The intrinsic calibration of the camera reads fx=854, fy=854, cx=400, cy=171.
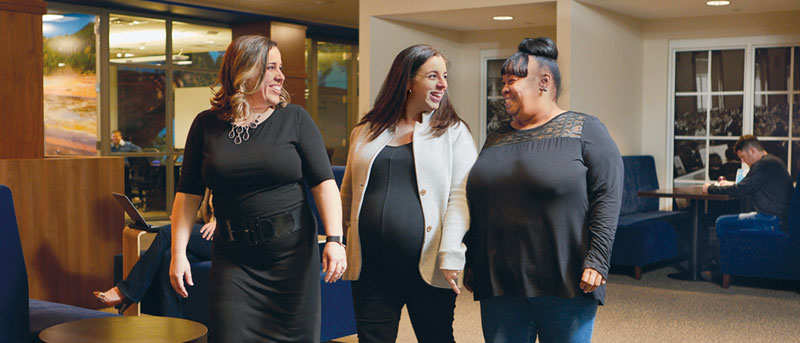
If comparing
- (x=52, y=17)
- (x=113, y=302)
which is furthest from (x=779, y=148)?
(x=52, y=17)

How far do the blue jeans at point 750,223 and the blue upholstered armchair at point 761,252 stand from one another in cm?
3

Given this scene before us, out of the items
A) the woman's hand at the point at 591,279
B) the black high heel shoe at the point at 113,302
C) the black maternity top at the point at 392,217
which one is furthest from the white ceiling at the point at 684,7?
the woman's hand at the point at 591,279

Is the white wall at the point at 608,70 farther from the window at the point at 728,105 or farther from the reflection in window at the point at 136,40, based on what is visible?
A: the reflection in window at the point at 136,40

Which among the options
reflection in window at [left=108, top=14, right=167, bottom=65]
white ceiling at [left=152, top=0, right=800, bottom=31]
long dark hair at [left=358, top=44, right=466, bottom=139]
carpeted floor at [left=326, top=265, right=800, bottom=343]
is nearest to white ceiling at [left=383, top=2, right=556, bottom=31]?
white ceiling at [left=152, top=0, right=800, bottom=31]

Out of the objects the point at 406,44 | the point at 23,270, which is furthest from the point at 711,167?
the point at 23,270

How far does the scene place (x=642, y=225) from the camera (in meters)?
7.22

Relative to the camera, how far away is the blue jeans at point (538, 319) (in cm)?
238

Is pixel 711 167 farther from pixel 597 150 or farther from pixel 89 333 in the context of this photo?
pixel 89 333

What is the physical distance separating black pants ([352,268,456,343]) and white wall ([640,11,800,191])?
6.79m

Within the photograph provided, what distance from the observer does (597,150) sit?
93.4 inches

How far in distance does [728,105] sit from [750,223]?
2.24m

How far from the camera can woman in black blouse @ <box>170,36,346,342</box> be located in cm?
262

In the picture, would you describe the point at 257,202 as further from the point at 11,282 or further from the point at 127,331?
the point at 11,282

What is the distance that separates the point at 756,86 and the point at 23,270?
7.38 meters
